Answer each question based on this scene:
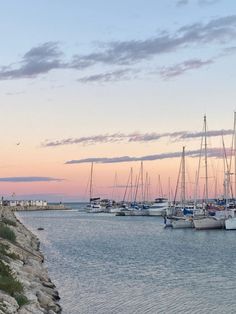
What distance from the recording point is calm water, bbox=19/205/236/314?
26641 millimetres

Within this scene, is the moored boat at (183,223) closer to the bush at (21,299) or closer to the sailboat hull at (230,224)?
the sailboat hull at (230,224)

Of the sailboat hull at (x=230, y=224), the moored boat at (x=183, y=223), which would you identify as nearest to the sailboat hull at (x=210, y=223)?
the sailboat hull at (x=230, y=224)

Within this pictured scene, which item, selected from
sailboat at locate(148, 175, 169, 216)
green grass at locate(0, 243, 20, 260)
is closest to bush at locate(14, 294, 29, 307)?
green grass at locate(0, 243, 20, 260)

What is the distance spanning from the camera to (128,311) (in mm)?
25203

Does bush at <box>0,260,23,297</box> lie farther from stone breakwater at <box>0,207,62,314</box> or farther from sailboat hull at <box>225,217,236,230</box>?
sailboat hull at <box>225,217,236,230</box>

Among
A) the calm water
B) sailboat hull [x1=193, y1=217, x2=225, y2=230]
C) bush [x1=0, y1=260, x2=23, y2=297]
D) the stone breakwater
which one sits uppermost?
sailboat hull [x1=193, y1=217, x2=225, y2=230]

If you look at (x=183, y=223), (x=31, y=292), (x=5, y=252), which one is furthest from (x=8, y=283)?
(x=183, y=223)

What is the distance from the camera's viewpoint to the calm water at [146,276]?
2664cm

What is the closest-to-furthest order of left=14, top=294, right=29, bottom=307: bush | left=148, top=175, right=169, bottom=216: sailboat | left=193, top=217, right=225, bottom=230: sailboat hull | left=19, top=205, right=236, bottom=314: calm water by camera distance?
1. left=14, top=294, right=29, bottom=307: bush
2. left=19, top=205, right=236, bottom=314: calm water
3. left=193, top=217, right=225, bottom=230: sailboat hull
4. left=148, top=175, right=169, bottom=216: sailboat

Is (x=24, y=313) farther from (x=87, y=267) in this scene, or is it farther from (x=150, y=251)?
(x=150, y=251)

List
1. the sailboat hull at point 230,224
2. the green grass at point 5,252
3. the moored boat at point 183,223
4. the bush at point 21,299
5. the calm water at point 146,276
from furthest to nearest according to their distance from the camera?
the moored boat at point 183,223 → the sailboat hull at point 230,224 → the green grass at point 5,252 → the calm water at point 146,276 → the bush at point 21,299

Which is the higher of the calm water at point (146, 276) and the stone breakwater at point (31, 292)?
the stone breakwater at point (31, 292)

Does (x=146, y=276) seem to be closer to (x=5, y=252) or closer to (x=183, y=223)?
(x=5, y=252)

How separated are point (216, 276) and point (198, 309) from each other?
31.9 ft
